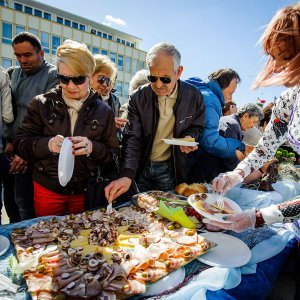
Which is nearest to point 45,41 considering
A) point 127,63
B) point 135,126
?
point 127,63

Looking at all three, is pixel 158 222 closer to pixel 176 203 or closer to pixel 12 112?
pixel 176 203

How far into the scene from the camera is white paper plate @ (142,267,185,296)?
1.01 meters

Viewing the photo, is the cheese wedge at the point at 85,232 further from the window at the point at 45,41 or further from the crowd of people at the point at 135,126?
the window at the point at 45,41

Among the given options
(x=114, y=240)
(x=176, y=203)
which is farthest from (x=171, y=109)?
(x=114, y=240)

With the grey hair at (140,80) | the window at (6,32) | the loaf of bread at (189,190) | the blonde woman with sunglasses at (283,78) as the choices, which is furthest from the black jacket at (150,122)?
the window at (6,32)

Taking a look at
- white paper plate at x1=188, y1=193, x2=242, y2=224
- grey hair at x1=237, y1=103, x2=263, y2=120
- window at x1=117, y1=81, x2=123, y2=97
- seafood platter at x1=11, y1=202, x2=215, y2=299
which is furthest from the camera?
window at x1=117, y1=81, x2=123, y2=97

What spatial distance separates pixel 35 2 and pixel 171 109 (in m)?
26.8

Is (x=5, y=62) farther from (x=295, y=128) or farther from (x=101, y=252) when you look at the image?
(x=295, y=128)

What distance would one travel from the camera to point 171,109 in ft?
6.72

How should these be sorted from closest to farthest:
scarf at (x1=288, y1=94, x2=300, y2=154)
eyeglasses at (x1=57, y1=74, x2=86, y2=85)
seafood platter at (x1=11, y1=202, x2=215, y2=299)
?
seafood platter at (x1=11, y1=202, x2=215, y2=299) < scarf at (x1=288, y1=94, x2=300, y2=154) < eyeglasses at (x1=57, y1=74, x2=86, y2=85)

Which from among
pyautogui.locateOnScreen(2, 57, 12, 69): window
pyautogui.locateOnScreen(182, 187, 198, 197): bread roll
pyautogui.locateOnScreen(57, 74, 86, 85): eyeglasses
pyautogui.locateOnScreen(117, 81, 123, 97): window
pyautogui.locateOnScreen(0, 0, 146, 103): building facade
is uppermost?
pyautogui.locateOnScreen(0, 0, 146, 103): building facade

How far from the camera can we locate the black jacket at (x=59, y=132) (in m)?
1.59

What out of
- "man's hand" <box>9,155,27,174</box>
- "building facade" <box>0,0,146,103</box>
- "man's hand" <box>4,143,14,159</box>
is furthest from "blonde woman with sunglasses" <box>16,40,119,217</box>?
"building facade" <box>0,0,146,103</box>

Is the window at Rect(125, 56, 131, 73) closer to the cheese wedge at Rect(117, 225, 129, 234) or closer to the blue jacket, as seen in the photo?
the blue jacket
